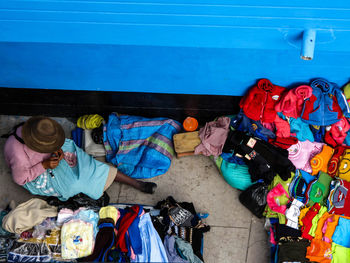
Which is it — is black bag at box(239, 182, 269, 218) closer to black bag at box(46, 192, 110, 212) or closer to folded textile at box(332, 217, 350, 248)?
folded textile at box(332, 217, 350, 248)

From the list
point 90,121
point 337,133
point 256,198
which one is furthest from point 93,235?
point 337,133

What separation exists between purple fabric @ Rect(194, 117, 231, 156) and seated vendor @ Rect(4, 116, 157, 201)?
748mm

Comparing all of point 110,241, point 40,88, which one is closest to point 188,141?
point 110,241

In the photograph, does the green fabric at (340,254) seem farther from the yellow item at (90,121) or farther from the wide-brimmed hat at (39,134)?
the wide-brimmed hat at (39,134)

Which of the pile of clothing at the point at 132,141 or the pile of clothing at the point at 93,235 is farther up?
the pile of clothing at the point at 132,141

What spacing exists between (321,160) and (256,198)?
87cm

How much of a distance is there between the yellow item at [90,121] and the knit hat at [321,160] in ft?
8.57

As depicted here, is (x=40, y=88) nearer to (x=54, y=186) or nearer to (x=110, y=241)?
(x=54, y=186)

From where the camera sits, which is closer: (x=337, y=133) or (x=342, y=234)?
(x=342, y=234)

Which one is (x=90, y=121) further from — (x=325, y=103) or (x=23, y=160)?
(x=325, y=103)

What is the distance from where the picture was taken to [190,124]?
4816 millimetres

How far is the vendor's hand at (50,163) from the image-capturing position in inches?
153

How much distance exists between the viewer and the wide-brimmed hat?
363 cm

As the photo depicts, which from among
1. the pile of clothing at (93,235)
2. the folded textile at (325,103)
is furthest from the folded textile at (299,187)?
the pile of clothing at (93,235)
